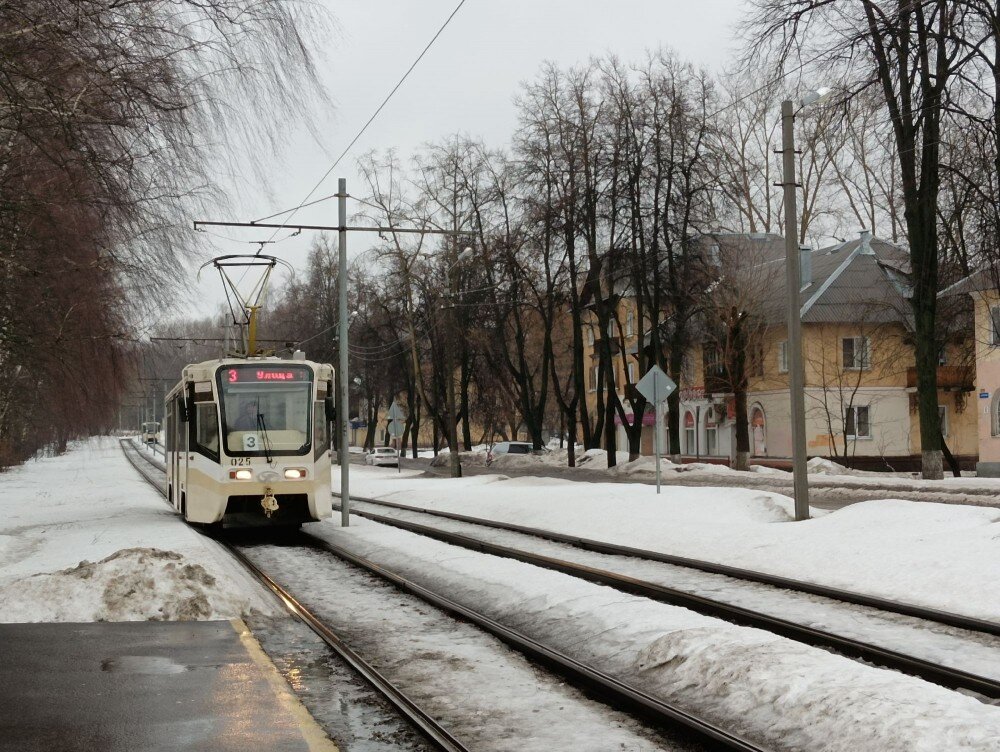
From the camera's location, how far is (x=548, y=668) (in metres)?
8.80

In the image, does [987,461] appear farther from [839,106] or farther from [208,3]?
[208,3]

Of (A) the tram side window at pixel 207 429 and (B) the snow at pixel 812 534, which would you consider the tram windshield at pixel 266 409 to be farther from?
(B) the snow at pixel 812 534

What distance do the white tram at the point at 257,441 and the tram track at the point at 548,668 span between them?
609 cm

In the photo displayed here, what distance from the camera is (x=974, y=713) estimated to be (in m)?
6.12

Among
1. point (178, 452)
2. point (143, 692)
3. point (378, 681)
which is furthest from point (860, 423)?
point (143, 692)

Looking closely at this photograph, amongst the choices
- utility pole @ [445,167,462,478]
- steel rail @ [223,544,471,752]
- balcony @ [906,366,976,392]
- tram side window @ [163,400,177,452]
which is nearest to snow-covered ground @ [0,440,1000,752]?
steel rail @ [223,544,471,752]

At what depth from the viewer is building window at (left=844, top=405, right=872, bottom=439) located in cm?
5062

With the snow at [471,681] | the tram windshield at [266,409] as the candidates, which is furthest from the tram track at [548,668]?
the tram windshield at [266,409]

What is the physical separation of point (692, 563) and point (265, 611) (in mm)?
5769

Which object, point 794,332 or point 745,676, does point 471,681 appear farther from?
point 794,332

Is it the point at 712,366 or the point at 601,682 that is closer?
the point at 601,682

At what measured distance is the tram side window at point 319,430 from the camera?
Result: 64.2ft

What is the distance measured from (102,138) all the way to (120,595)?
3991mm

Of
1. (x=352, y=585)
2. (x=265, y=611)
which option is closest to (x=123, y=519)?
(x=352, y=585)
